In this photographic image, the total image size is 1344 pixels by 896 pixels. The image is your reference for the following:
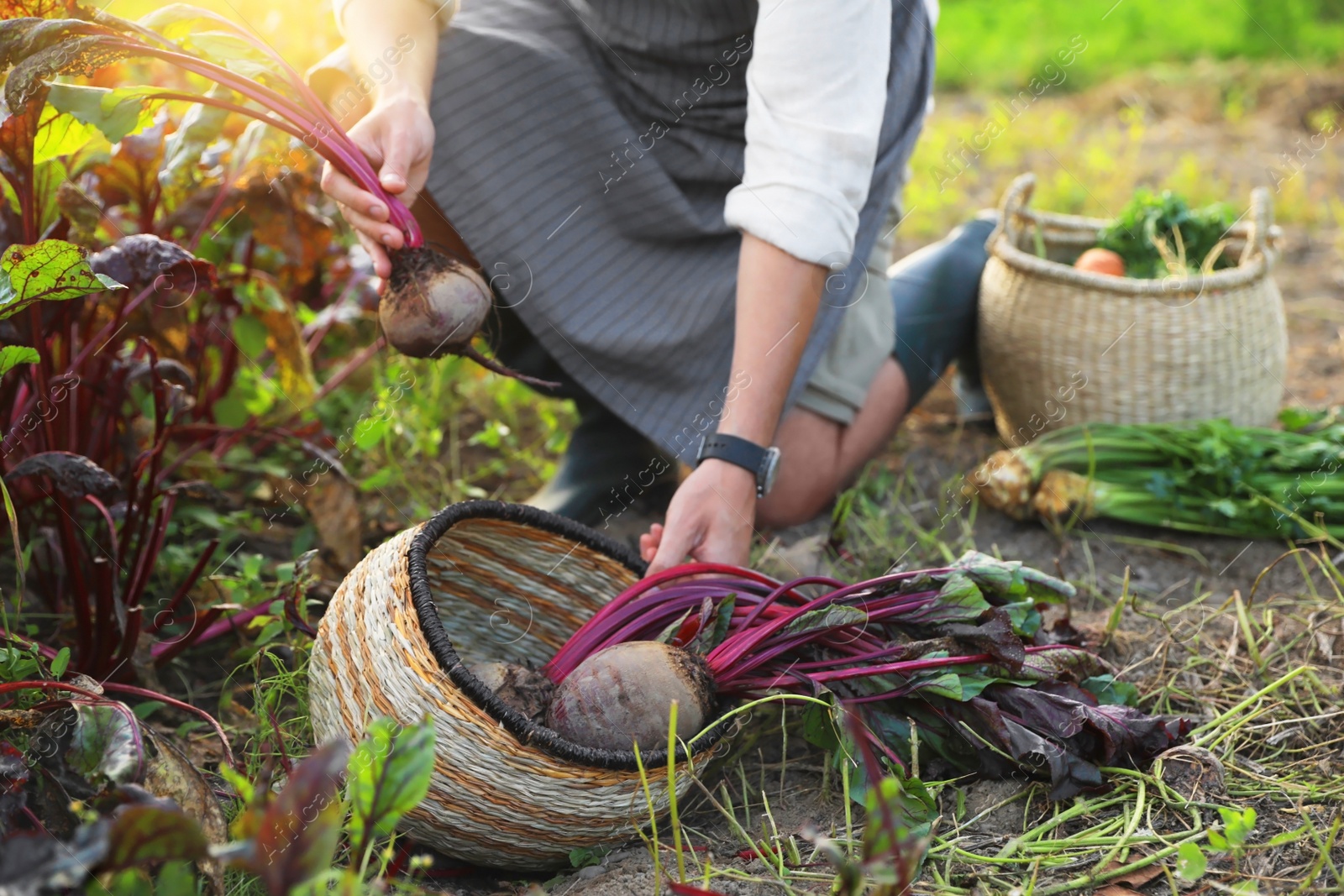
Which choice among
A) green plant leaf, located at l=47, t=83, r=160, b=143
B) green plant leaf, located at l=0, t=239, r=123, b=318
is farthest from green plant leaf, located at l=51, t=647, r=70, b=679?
green plant leaf, located at l=47, t=83, r=160, b=143

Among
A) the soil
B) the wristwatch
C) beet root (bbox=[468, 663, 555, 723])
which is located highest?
the wristwatch

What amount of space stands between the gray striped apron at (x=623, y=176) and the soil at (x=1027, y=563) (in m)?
0.38

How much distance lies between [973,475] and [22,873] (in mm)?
1777

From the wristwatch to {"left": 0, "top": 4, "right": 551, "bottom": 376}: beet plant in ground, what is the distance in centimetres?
35

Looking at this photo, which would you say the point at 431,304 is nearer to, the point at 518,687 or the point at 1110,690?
the point at 518,687

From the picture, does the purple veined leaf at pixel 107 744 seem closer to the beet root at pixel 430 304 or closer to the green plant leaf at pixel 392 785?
the green plant leaf at pixel 392 785

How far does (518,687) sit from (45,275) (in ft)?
2.31

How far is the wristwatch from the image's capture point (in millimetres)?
1460

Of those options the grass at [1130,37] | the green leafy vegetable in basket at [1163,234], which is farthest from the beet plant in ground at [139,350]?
the grass at [1130,37]

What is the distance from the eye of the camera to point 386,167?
149 centimetres

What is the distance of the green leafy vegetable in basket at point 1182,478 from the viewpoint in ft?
6.14

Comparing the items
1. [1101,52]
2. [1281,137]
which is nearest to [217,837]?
[1281,137]

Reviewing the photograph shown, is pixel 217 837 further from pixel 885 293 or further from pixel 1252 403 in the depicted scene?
pixel 1252 403

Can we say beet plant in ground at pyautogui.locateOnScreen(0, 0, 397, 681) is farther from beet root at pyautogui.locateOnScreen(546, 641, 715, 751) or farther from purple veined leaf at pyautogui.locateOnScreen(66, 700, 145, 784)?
beet root at pyautogui.locateOnScreen(546, 641, 715, 751)
